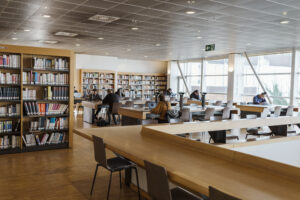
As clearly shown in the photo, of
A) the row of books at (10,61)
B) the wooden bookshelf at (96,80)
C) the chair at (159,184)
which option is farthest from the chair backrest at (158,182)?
the wooden bookshelf at (96,80)

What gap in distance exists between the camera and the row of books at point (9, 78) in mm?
5738

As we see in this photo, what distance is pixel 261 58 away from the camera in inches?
520

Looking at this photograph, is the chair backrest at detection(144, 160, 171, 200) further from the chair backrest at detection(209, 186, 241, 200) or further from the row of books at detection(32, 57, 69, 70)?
the row of books at detection(32, 57, 69, 70)

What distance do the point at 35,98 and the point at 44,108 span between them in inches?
11.0

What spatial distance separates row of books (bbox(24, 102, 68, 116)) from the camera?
598cm

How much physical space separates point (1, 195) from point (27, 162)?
1.56m

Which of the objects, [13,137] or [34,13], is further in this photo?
[34,13]

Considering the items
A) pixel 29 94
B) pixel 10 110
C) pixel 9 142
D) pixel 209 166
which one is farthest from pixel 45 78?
pixel 209 166

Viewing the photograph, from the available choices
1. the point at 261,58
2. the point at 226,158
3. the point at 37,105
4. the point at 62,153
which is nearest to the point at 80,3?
the point at 37,105

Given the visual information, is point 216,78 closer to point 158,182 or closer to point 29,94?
point 29,94

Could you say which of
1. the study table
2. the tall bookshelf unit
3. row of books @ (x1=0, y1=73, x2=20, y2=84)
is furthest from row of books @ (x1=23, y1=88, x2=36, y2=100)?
the study table

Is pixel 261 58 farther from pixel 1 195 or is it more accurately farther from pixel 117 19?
pixel 1 195

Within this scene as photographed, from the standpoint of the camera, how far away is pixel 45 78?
6.12 meters

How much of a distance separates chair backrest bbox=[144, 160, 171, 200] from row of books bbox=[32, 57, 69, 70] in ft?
14.5
